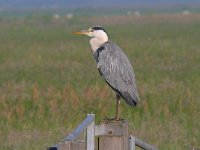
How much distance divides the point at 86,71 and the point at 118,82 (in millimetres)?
15505

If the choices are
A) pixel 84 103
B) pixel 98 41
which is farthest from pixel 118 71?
pixel 84 103

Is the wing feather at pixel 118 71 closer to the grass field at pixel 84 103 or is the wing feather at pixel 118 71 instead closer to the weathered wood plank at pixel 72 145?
the weathered wood plank at pixel 72 145

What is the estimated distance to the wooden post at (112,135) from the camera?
5586 millimetres

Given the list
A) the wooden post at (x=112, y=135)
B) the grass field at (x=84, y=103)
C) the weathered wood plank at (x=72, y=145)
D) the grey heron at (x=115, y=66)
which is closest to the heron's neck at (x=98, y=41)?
the grey heron at (x=115, y=66)

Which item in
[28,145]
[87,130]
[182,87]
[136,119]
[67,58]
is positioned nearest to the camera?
[87,130]

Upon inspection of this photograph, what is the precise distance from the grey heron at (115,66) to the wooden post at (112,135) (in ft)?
4.89

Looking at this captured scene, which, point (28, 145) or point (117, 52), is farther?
point (28, 145)

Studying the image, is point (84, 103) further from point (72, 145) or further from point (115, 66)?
point (72, 145)

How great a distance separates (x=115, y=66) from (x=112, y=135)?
173cm

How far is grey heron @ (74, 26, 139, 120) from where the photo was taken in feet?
23.7

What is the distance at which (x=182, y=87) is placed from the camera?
17.3 metres

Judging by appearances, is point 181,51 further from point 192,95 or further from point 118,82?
point 118,82

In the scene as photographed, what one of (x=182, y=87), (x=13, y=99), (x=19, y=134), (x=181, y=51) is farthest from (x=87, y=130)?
(x=181, y=51)

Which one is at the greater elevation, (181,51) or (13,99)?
(181,51)
